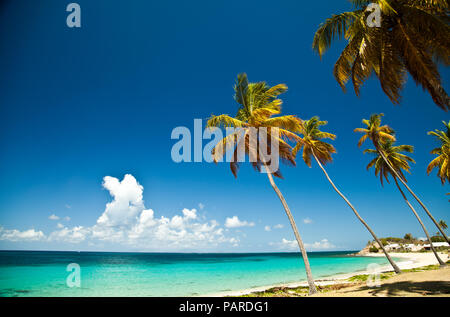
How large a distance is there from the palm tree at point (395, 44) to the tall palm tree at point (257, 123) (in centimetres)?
319

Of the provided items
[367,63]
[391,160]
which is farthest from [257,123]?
[391,160]

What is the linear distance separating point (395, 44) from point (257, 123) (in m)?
6.06

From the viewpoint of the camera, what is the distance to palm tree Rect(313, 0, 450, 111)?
21.9 ft

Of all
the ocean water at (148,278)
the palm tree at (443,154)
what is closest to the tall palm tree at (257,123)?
the ocean water at (148,278)

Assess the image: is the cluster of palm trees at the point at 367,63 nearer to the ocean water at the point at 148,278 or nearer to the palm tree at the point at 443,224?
the ocean water at the point at 148,278

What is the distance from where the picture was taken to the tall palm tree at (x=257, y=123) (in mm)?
10898

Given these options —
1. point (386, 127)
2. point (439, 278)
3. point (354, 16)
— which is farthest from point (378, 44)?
point (386, 127)

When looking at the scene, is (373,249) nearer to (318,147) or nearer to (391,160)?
(391,160)

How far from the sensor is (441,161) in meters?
18.9

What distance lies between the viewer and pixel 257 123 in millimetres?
11484
